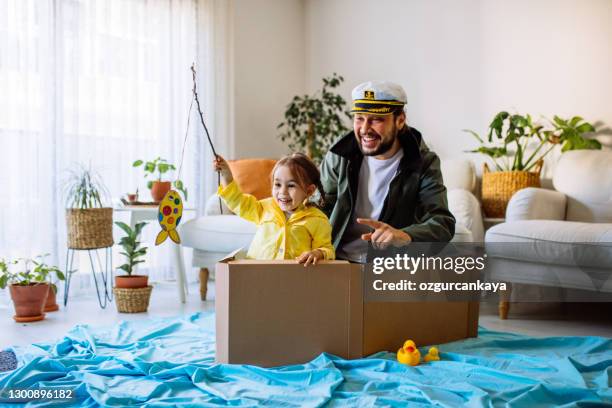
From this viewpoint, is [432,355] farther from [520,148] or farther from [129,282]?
[520,148]

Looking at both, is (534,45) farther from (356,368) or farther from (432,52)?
(356,368)

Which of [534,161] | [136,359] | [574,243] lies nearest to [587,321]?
[574,243]

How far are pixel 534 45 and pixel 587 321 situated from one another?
1810mm

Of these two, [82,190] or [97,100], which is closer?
[82,190]

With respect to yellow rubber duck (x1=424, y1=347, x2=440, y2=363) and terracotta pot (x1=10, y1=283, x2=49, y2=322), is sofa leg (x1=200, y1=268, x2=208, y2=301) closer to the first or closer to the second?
terracotta pot (x1=10, y1=283, x2=49, y2=322)

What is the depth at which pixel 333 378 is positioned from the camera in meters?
1.67

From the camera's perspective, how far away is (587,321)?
2969mm

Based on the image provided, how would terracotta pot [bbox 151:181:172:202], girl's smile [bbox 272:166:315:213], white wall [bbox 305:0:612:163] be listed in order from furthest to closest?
white wall [bbox 305:0:612:163] < terracotta pot [bbox 151:181:172:202] < girl's smile [bbox 272:166:315:213]

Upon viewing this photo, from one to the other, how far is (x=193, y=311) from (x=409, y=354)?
155 cm

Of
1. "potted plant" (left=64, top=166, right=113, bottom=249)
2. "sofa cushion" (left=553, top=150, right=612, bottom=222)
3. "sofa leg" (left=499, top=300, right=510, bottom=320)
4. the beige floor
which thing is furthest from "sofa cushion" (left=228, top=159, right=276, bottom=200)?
"sofa cushion" (left=553, top=150, right=612, bottom=222)

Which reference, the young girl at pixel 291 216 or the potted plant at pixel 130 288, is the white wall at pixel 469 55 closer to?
the potted plant at pixel 130 288

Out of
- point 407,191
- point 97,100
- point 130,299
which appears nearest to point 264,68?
point 97,100

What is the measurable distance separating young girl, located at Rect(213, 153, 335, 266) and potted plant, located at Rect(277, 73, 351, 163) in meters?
2.36

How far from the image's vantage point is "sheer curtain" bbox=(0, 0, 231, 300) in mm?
3393
